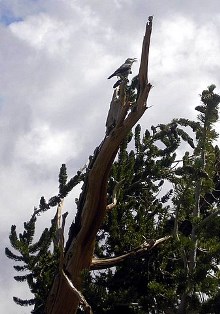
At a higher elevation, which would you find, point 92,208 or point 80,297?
point 92,208

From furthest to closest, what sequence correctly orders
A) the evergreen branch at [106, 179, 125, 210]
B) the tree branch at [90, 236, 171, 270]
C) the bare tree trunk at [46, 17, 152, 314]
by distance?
1. the evergreen branch at [106, 179, 125, 210]
2. the tree branch at [90, 236, 171, 270]
3. the bare tree trunk at [46, 17, 152, 314]

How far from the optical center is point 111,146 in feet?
25.6

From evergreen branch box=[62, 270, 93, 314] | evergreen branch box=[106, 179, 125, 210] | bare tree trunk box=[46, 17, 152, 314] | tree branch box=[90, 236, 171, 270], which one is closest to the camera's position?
evergreen branch box=[62, 270, 93, 314]

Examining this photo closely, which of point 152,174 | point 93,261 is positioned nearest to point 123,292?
point 93,261

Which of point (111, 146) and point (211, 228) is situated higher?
point (111, 146)

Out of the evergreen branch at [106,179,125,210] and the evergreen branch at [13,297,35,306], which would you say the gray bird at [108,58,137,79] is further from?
the evergreen branch at [13,297,35,306]

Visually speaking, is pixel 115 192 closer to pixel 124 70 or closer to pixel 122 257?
pixel 122 257

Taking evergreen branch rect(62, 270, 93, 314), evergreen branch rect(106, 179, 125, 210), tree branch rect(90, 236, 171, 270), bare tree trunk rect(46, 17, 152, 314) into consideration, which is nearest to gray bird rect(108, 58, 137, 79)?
bare tree trunk rect(46, 17, 152, 314)

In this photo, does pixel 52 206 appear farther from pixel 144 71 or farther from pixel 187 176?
pixel 144 71

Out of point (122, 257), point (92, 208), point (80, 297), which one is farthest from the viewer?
point (122, 257)

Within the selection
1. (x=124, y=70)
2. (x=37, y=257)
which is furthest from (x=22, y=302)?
(x=124, y=70)

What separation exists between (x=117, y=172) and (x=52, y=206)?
1.19m

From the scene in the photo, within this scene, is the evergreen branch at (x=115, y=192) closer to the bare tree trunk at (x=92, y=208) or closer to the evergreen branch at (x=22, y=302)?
the bare tree trunk at (x=92, y=208)

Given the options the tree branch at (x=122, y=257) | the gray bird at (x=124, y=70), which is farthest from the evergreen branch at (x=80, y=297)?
the gray bird at (x=124, y=70)
